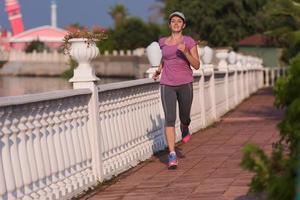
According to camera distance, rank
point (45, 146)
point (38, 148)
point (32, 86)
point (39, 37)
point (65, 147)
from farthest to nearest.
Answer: point (39, 37) < point (32, 86) < point (65, 147) < point (45, 146) < point (38, 148)

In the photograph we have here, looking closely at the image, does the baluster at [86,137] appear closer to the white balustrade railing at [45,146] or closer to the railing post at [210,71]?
the white balustrade railing at [45,146]

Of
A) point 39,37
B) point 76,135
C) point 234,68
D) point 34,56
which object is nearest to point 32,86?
point 34,56

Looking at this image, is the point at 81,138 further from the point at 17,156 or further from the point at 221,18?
the point at 221,18

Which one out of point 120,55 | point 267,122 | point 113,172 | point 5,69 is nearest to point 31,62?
point 5,69

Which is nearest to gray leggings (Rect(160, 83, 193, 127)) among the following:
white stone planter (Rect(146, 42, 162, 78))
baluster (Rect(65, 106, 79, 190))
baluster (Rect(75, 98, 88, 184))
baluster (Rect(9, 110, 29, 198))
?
baluster (Rect(75, 98, 88, 184))

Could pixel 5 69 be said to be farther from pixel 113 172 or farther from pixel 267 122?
pixel 113 172

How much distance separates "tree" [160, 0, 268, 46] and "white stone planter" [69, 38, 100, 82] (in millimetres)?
52249

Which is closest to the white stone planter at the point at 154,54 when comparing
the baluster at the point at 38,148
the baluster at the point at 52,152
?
the baluster at the point at 52,152

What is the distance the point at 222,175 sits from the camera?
912 cm

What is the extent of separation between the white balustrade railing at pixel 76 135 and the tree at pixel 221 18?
4880cm

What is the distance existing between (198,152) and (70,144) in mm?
3973

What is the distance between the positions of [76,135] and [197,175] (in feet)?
5.37

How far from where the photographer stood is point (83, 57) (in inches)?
345

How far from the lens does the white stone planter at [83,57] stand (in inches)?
345
